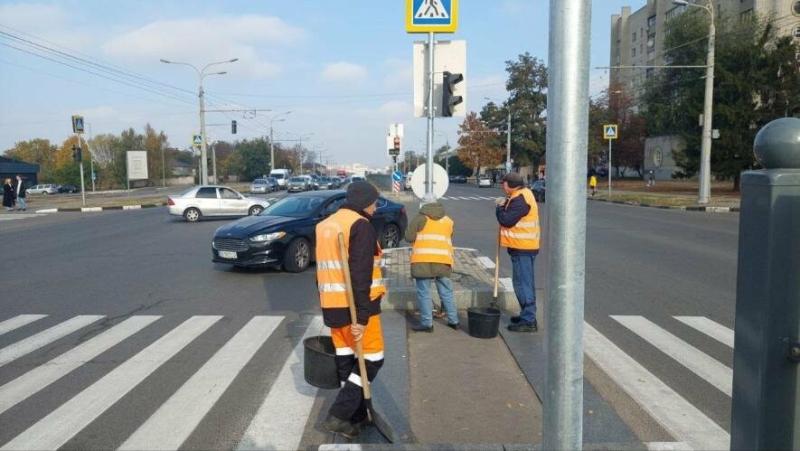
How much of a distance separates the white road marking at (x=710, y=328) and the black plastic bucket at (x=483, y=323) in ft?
7.87

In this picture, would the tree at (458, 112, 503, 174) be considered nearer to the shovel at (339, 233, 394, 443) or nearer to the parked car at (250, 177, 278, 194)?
the parked car at (250, 177, 278, 194)

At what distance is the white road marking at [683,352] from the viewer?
17.2ft

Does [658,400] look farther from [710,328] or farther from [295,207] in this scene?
[295,207]

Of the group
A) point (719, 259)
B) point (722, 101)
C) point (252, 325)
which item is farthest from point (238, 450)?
point (722, 101)

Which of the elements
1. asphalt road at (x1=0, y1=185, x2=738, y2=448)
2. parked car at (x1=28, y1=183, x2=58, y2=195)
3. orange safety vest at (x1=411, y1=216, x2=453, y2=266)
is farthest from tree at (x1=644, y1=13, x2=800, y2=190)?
parked car at (x1=28, y1=183, x2=58, y2=195)

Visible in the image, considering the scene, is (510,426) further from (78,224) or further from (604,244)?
(78,224)

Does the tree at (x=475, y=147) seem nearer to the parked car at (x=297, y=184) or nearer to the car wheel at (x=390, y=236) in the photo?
the parked car at (x=297, y=184)

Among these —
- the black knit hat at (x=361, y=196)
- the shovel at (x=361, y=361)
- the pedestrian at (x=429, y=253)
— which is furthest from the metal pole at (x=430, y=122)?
the shovel at (x=361, y=361)

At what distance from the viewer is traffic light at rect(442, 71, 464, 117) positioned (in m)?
8.79

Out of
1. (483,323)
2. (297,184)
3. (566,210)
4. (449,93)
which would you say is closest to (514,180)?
(483,323)

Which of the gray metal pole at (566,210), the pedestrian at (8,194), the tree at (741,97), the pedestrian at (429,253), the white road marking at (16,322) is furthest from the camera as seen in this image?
the pedestrian at (8,194)

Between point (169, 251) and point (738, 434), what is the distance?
13.9 m

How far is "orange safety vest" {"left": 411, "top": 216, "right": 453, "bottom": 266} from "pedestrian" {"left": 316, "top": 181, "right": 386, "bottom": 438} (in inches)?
96.4

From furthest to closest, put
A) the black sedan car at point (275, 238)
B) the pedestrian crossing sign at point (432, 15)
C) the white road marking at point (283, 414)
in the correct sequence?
the black sedan car at point (275, 238)
the pedestrian crossing sign at point (432, 15)
the white road marking at point (283, 414)
